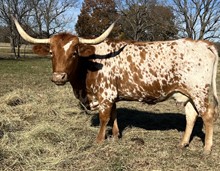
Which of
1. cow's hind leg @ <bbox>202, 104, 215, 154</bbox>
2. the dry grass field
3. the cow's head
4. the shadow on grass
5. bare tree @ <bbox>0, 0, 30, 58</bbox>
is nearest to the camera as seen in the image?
the dry grass field

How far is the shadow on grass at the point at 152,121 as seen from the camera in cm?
750

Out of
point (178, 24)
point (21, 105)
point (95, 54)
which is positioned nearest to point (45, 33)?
point (178, 24)

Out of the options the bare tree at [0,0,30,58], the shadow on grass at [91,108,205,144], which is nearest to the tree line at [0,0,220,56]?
the bare tree at [0,0,30,58]

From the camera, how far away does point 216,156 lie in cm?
561

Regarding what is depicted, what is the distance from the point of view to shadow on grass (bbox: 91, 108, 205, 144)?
7.50 metres

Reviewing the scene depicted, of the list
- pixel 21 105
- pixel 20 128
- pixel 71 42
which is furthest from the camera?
pixel 21 105

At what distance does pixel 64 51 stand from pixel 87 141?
168 centimetres

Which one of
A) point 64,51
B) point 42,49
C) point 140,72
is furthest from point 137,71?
point 42,49

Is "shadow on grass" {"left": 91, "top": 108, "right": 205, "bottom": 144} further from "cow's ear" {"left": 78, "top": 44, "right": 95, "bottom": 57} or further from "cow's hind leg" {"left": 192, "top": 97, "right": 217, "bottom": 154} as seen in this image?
"cow's ear" {"left": 78, "top": 44, "right": 95, "bottom": 57}

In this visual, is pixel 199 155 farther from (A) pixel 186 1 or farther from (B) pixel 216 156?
(A) pixel 186 1

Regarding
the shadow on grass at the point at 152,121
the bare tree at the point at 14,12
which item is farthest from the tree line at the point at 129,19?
the shadow on grass at the point at 152,121

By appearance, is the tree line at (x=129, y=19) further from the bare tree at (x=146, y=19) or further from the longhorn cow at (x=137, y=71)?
the longhorn cow at (x=137, y=71)

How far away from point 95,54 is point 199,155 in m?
2.55

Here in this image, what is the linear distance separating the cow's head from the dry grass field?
46.6 inches
